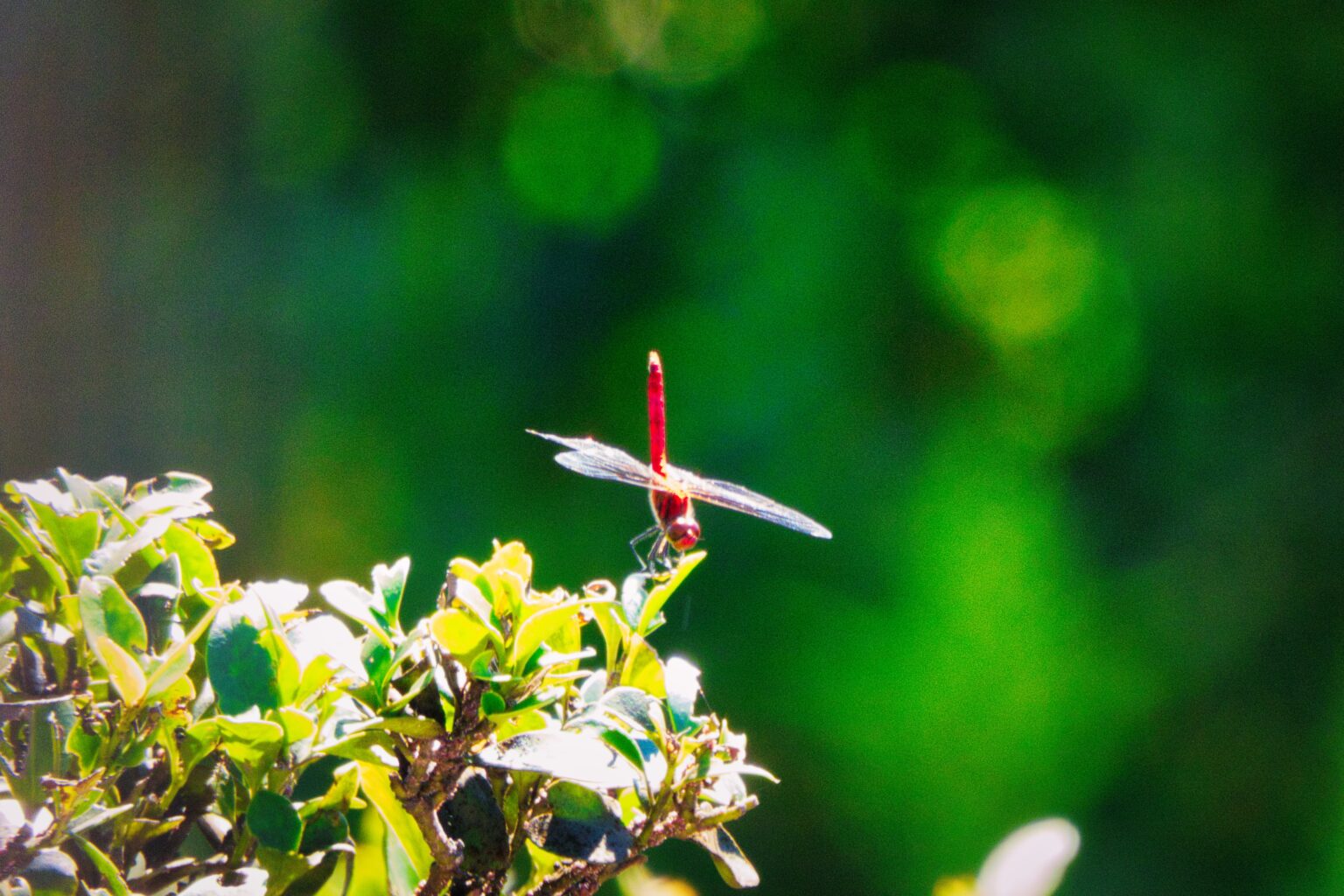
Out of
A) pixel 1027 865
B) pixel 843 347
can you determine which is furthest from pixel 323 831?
pixel 843 347

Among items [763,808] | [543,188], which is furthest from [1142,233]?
[763,808]

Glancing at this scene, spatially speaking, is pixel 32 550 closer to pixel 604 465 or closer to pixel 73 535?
pixel 73 535

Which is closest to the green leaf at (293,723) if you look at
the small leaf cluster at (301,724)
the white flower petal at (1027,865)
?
the small leaf cluster at (301,724)

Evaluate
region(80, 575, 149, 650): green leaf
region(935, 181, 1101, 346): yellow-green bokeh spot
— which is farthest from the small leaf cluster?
region(935, 181, 1101, 346): yellow-green bokeh spot

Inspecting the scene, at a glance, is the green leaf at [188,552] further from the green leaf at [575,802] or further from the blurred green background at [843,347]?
the blurred green background at [843,347]

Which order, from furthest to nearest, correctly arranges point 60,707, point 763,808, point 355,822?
point 763,808 < point 355,822 < point 60,707

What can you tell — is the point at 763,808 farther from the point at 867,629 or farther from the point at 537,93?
the point at 537,93
